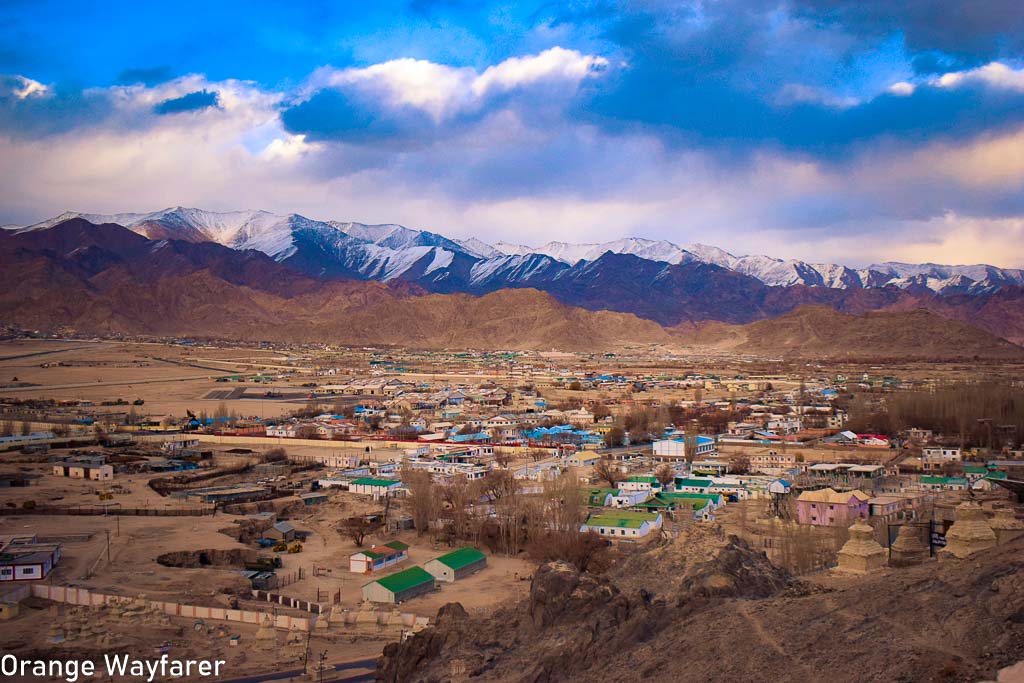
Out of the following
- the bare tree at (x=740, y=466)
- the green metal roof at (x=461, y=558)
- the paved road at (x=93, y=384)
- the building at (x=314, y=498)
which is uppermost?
the paved road at (x=93, y=384)

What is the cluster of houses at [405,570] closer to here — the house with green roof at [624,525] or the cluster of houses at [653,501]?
the house with green roof at [624,525]

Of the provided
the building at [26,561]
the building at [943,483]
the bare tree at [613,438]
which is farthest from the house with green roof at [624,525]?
the bare tree at [613,438]

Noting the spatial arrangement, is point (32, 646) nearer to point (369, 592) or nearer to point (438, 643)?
point (369, 592)

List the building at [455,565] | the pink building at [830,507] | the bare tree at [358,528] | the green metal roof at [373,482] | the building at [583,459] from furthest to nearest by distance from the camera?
the building at [583,459] < the green metal roof at [373,482] < the bare tree at [358,528] < the pink building at [830,507] < the building at [455,565]

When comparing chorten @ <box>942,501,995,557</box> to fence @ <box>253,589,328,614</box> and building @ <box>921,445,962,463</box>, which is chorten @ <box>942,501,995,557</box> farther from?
building @ <box>921,445,962,463</box>

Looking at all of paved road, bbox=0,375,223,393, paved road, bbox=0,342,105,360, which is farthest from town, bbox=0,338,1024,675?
paved road, bbox=0,342,105,360

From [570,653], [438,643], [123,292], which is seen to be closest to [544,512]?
[438,643]
